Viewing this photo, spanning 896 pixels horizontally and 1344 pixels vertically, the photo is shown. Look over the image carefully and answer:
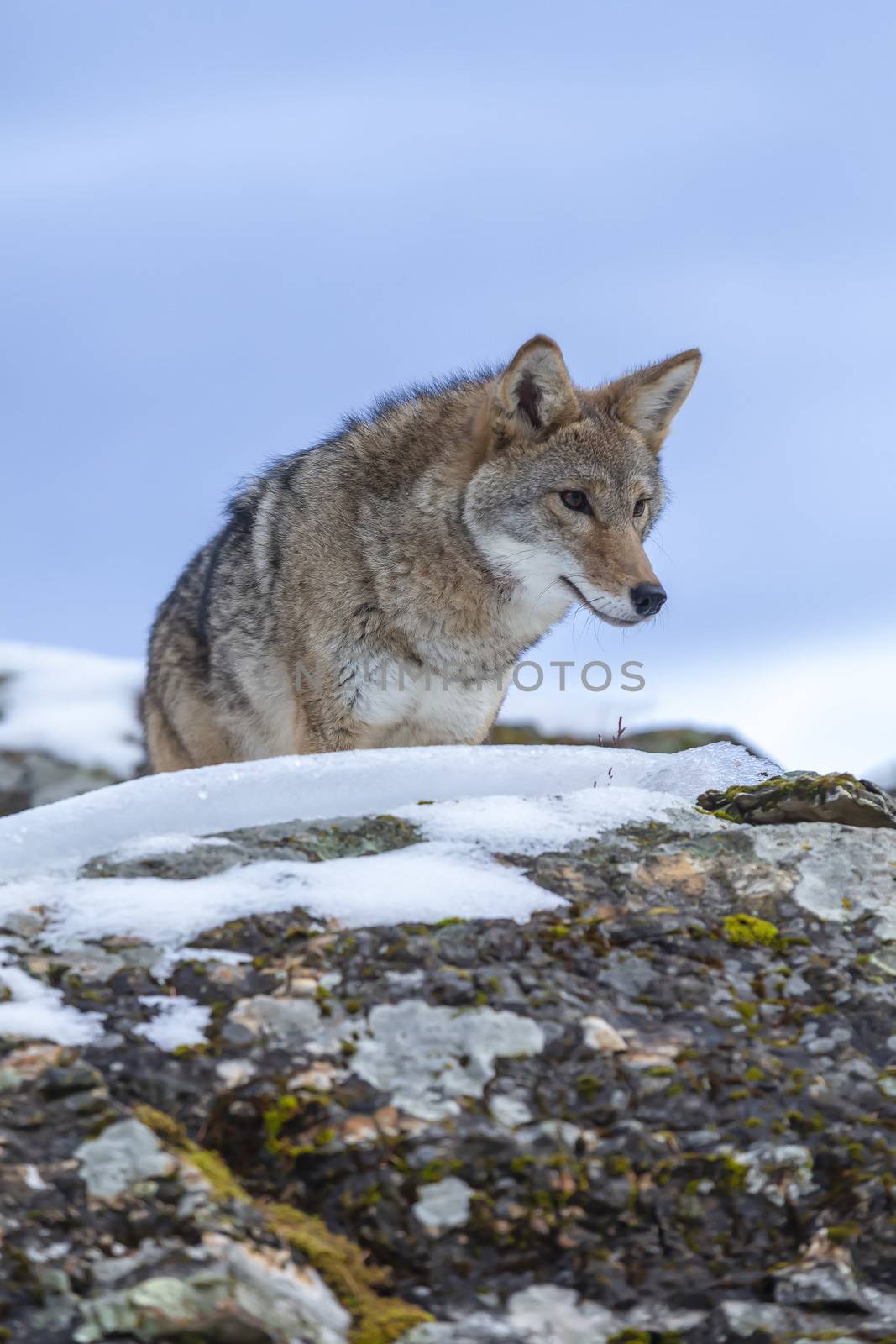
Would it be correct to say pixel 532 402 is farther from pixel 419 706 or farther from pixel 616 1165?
pixel 616 1165

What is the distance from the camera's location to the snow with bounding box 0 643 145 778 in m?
14.3

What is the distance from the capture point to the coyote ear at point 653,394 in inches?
270

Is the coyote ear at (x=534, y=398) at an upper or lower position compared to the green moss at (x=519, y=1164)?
upper

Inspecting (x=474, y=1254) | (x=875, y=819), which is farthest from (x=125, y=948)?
(x=875, y=819)

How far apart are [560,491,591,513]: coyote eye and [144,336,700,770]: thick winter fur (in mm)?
11

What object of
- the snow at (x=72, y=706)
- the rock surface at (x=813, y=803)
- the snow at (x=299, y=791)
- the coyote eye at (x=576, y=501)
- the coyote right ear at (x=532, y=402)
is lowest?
the snow at (x=72, y=706)

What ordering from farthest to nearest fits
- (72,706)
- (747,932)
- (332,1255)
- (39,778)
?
(72,706)
(39,778)
(747,932)
(332,1255)

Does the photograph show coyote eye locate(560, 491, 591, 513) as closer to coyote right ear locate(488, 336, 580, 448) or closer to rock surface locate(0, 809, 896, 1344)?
coyote right ear locate(488, 336, 580, 448)

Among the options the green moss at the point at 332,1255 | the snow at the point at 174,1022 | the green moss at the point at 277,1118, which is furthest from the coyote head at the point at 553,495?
the green moss at the point at 332,1255

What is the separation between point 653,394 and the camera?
6.89m

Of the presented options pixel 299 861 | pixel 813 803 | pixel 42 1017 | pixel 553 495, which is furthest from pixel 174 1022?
pixel 553 495

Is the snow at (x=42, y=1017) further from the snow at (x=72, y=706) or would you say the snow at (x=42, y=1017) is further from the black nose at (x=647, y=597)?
the snow at (x=72, y=706)

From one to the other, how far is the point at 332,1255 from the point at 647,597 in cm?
434

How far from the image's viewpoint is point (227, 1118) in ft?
7.72
